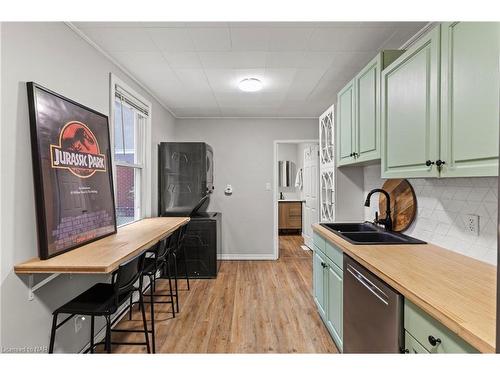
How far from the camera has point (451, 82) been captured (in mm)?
1267

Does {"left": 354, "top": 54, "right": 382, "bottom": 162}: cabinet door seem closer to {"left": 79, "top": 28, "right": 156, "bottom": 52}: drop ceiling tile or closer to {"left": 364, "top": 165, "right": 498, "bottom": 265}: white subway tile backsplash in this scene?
{"left": 364, "top": 165, "right": 498, "bottom": 265}: white subway tile backsplash

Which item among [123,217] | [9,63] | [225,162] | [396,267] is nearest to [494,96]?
[396,267]

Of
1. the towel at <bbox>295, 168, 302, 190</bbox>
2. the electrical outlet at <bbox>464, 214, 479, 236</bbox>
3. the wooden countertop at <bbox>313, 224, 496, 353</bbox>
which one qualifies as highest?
the towel at <bbox>295, 168, 302, 190</bbox>

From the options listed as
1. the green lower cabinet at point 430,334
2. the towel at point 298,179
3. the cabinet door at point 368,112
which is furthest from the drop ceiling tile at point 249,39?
the towel at point 298,179

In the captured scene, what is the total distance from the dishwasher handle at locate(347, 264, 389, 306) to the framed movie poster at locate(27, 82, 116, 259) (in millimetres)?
1836

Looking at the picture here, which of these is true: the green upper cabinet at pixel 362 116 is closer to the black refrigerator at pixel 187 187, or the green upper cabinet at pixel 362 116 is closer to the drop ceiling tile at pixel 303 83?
the drop ceiling tile at pixel 303 83

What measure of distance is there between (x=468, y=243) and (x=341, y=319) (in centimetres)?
96

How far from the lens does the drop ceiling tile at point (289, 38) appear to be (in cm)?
200

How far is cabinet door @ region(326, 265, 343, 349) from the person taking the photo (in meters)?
1.95

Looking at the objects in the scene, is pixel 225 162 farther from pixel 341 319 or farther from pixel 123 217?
pixel 341 319

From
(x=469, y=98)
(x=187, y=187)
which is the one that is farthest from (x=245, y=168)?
(x=469, y=98)

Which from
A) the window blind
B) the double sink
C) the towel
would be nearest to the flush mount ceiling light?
the window blind

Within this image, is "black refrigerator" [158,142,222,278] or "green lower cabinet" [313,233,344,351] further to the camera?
"black refrigerator" [158,142,222,278]

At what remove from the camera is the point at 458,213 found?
5.35 feet
